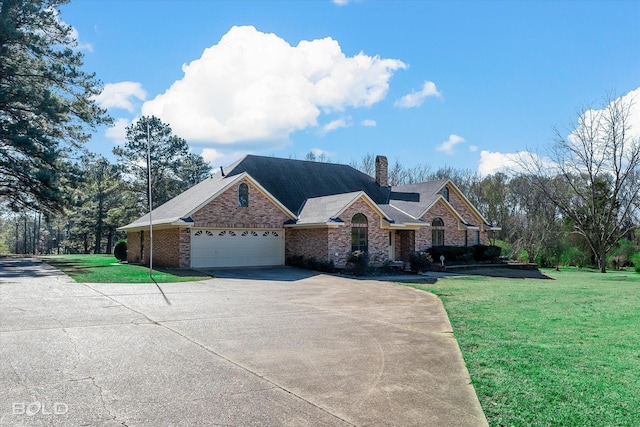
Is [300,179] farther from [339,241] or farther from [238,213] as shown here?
[339,241]

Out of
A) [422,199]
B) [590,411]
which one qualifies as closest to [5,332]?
[590,411]

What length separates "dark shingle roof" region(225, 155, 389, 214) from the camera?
92.5 feet

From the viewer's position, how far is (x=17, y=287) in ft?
46.4

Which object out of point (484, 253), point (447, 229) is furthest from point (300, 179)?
point (484, 253)

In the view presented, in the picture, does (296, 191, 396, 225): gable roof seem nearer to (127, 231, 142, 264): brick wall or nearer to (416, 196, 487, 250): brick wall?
(416, 196, 487, 250): brick wall

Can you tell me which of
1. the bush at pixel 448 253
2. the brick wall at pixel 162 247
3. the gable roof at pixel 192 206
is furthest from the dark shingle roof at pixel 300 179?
the brick wall at pixel 162 247

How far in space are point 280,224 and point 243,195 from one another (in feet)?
8.41

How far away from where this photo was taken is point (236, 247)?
77.8 ft

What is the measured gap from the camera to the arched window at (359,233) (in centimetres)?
2378

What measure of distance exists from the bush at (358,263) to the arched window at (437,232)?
8593mm

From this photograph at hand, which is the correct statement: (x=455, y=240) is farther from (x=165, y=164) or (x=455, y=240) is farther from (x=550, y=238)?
(x=165, y=164)

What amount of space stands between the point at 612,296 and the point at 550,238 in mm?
21427

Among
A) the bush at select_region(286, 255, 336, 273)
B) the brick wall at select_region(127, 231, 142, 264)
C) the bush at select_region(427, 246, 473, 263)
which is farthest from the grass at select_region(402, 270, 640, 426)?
the brick wall at select_region(127, 231, 142, 264)

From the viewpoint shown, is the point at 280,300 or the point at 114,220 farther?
the point at 114,220
